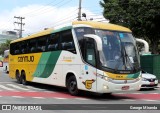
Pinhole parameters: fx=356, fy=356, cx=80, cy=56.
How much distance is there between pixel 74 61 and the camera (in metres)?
16.5

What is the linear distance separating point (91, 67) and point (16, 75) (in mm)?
11219

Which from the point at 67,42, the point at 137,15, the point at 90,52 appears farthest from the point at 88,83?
the point at 137,15

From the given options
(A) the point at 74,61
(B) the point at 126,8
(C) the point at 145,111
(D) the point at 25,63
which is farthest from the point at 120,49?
(B) the point at 126,8

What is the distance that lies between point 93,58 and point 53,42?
13.5 feet

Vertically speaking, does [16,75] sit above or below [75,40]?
below

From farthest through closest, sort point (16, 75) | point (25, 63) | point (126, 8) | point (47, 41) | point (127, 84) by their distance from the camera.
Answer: point (126, 8) < point (16, 75) < point (25, 63) < point (47, 41) < point (127, 84)

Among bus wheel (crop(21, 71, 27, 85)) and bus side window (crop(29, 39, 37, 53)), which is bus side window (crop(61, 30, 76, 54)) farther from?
bus wheel (crop(21, 71, 27, 85))

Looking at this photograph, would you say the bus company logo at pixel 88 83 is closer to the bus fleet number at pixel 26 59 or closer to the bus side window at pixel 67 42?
the bus side window at pixel 67 42

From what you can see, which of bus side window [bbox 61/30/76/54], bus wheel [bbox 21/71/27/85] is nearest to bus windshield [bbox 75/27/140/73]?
bus side window [bbox 61/30/76/54]

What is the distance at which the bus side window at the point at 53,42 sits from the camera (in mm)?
18359

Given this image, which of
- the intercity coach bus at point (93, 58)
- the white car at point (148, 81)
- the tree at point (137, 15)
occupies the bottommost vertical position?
the white car at point (148, 81)

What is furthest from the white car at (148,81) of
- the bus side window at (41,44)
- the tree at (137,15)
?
the tree at (137,15)

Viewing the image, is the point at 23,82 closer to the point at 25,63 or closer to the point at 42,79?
the point at 25,63

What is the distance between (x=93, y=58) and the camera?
600 inches
